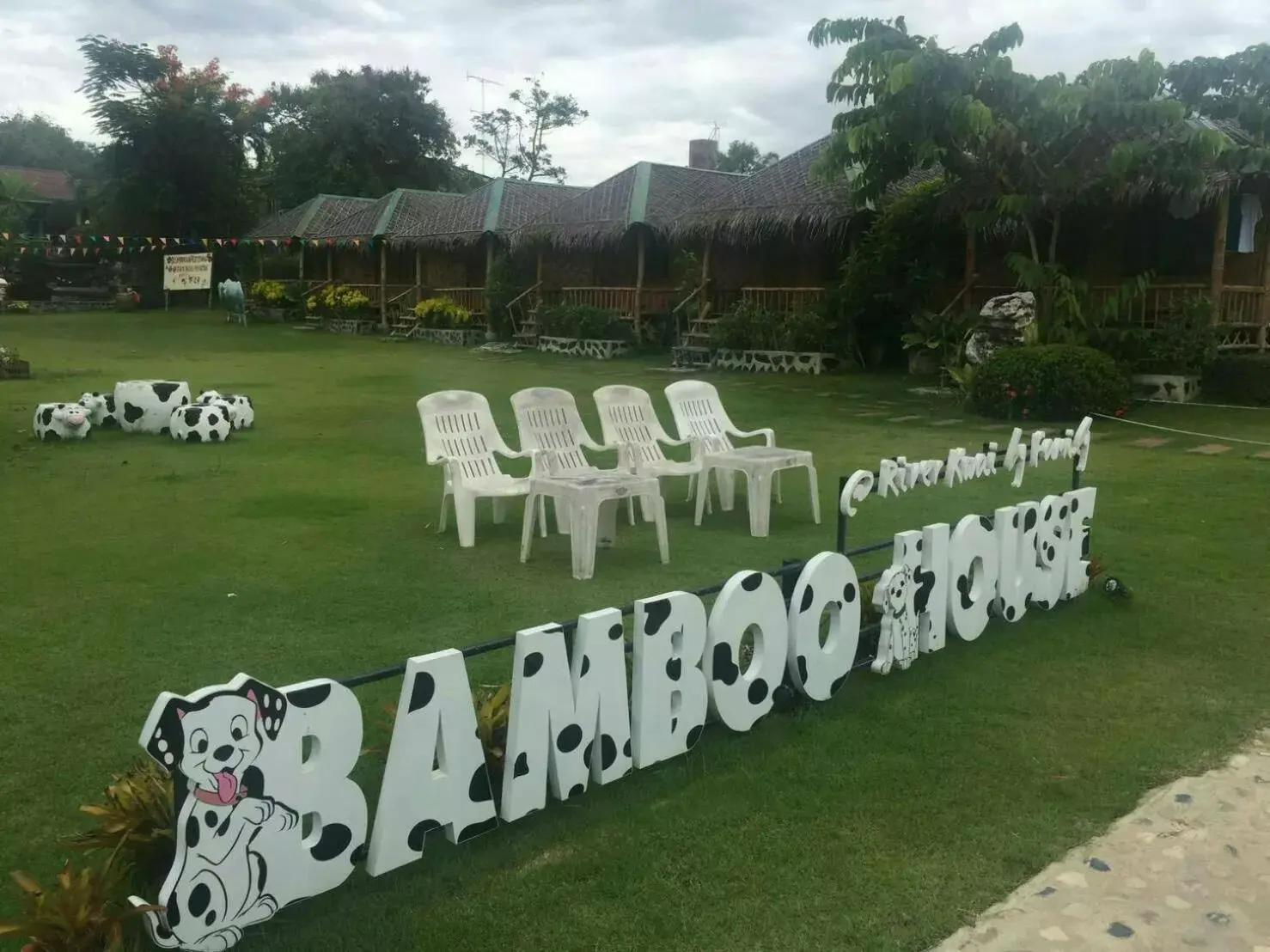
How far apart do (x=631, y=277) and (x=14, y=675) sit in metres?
20.6

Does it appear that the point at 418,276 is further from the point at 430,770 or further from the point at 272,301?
the point at 430,770

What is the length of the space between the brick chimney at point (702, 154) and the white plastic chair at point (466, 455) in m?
22.3

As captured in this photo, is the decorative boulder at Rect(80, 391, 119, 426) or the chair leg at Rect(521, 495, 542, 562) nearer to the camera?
the chair leg at Rect(521, 495, 542, 562)

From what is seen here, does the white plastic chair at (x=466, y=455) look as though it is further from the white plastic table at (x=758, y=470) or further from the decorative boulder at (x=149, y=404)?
the decorative boulder at (x=149, y=404)

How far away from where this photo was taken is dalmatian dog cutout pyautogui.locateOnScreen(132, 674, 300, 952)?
2521 mm

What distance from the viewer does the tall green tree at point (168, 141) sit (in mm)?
34594

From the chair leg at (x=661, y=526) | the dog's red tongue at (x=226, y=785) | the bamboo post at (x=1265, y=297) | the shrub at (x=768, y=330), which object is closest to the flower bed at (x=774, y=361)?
the shrub at (x=768, y=330)

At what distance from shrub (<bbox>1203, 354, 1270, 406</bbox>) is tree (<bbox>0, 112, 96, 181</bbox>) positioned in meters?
50.8

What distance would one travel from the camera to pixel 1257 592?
578 centimetres

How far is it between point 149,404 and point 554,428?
572cm

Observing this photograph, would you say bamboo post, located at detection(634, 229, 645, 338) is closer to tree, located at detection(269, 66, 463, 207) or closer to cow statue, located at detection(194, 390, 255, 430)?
cow statue, located at detection(194, 390, 255, 430)

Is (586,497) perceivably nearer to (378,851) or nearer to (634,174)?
(378,851)

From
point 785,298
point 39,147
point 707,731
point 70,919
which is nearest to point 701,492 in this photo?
point 707,731

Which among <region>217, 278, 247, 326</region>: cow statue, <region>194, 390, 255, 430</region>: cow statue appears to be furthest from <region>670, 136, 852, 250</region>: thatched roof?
<region>217, 278, 247, 326</region>: cow statue
